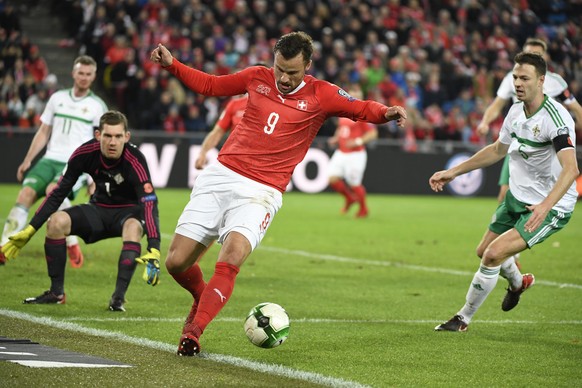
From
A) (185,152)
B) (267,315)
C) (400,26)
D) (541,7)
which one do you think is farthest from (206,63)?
(267,315)

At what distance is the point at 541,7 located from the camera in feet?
85.7

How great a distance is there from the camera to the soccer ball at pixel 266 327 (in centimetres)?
667

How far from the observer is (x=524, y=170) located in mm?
8477

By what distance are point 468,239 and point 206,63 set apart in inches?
405

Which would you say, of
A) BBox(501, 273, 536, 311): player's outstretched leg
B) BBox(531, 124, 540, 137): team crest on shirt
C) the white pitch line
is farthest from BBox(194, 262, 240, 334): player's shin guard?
BBox(501, 273, 536, 311): player's outstretched leg

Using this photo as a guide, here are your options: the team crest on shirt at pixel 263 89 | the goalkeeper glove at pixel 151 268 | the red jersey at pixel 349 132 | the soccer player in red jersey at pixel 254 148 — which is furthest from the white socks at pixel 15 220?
the red jersey at pixel 349 132

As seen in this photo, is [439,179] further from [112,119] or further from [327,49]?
[327,49]

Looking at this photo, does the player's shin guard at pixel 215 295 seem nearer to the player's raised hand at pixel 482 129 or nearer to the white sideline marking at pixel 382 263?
the player's raised hand at pixel 482 129

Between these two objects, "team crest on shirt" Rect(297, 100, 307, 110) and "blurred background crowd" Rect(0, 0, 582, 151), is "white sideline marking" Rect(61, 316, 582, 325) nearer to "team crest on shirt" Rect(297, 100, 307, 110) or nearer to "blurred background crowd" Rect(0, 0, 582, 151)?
"team crest on shirt" Rect(297, 100, 307, 110)

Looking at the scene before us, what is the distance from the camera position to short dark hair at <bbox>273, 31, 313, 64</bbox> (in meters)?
6.80

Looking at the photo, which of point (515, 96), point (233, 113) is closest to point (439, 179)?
point (515, 96)

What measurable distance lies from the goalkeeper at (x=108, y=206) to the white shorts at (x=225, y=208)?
134 cm

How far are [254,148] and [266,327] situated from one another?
1206 millimetres

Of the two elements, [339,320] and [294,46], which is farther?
[339,320]
